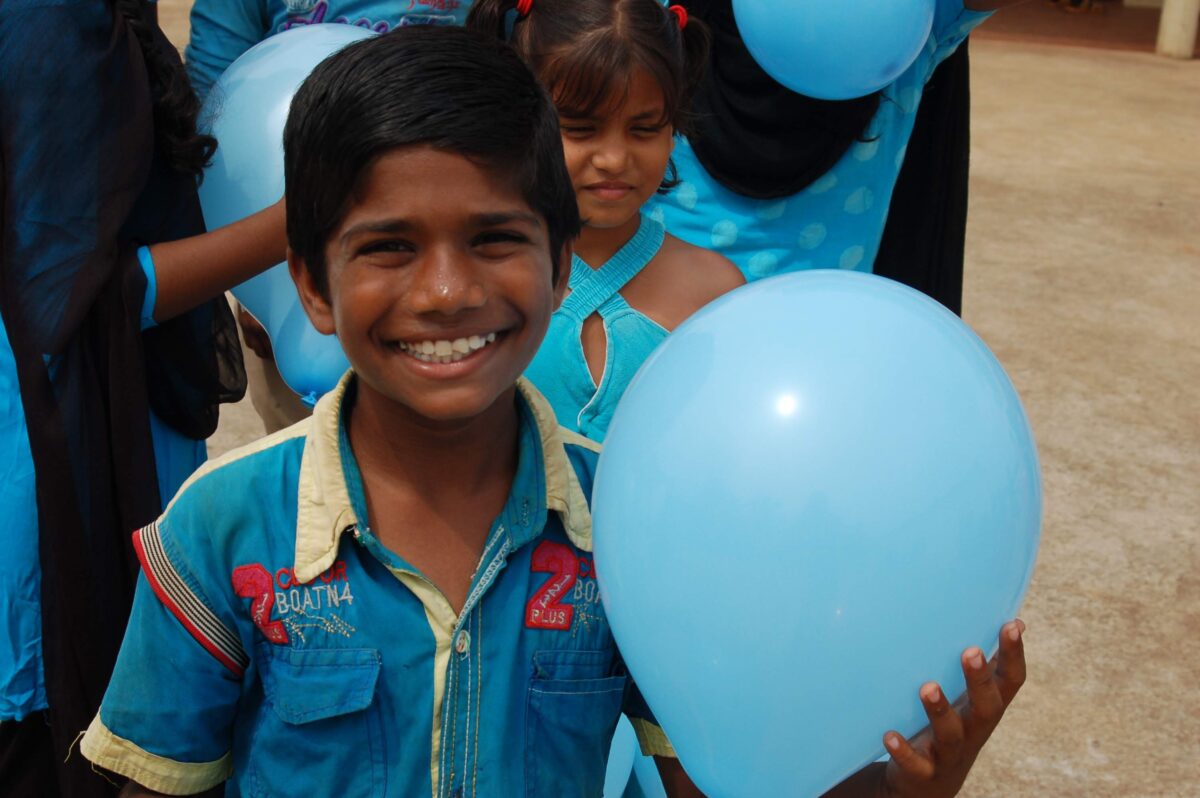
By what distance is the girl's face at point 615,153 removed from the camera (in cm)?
173

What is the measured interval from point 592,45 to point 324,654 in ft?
A: 2.99

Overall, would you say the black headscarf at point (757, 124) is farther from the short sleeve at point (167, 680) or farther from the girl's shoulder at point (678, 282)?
the short sleeve at point (167, 680)

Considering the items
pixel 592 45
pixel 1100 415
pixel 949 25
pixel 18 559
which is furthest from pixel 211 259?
pixel 1100 415

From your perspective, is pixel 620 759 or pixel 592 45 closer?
pixel 620 759

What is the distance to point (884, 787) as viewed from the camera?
1.13 meters

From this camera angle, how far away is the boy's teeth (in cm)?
110

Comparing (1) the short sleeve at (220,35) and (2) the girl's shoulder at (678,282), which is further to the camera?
(1) the short sleeve at (220,35)

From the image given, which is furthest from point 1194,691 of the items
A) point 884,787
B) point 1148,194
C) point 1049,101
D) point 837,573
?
point 1049,101

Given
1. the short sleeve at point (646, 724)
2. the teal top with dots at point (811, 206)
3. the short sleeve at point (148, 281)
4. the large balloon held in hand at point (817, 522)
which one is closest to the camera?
the large balloon held in hand at point (817, 522)

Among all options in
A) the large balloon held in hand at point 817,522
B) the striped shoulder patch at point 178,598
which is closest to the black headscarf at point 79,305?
the striped shoulder patch at point 178,598

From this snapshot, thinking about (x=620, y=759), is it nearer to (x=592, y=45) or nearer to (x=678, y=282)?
(x=678, y=282)

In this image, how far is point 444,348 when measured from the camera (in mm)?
1102

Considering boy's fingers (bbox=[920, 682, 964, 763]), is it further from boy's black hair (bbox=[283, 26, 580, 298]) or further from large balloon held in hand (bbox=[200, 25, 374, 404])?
large balloon held in hand (bbox=[200, 25, 374, 404])

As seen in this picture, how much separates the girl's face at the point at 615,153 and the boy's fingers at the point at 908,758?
0.87 metres
